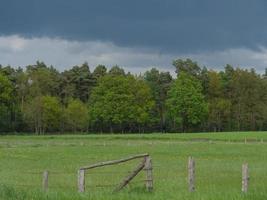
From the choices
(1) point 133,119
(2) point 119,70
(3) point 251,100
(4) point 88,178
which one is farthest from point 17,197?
(2) point 119,70

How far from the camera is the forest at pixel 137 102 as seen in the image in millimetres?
135750

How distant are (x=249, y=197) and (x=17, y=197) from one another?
6807 mm

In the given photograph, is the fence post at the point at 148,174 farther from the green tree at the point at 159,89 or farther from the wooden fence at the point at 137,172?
the green tree at the point at 159,89

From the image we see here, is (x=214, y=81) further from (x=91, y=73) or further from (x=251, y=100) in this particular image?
(x=91, y=73)

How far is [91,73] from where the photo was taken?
16425cm

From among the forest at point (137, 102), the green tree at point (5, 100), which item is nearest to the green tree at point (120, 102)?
the forest at point (137, 102)

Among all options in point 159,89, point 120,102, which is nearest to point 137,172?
point 120,102

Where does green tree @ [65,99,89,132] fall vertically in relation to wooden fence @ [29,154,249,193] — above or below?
above

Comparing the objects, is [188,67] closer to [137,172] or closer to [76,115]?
[76,115]

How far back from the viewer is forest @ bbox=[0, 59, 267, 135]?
135750mm

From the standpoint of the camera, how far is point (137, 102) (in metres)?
140

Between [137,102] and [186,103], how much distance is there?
11795mm

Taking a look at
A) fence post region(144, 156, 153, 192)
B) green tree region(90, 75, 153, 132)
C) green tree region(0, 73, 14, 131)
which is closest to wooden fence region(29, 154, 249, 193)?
fence post region(144, 156, 153, 192)

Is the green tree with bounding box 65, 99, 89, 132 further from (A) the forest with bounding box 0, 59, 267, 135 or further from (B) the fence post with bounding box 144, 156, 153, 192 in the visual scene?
(B) the fence post with bounding box 144, 156, 153, 192
